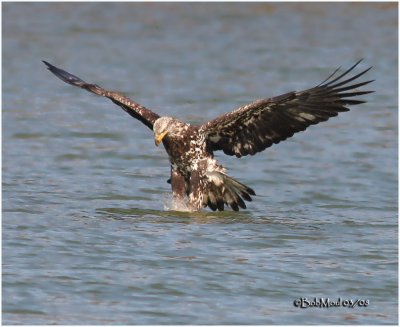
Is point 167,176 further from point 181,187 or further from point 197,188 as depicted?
point 197,188

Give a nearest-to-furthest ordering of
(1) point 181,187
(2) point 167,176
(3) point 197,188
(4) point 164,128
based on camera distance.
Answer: (4) point 164,128
(3) point 197,188
(1) point 181,187
(2) point 167,176

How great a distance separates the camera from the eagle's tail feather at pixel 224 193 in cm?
1088

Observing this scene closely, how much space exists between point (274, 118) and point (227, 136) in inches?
18.9

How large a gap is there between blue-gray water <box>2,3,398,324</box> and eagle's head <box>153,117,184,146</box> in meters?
0.75

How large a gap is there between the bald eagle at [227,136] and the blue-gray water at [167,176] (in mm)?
240

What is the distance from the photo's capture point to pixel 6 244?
997cm

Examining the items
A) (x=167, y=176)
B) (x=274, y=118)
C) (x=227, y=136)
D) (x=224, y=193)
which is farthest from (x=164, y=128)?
(x=167, y=176)

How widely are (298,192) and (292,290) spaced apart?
3775mm

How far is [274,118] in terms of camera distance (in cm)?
1080

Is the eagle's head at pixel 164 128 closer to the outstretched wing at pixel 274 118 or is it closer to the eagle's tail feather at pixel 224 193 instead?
the outstretched wing at pixel 274 118

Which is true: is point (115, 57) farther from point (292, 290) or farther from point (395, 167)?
point (292, 290)

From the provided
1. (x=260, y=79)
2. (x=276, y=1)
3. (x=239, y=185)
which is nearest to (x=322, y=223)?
(x=239, y=185)

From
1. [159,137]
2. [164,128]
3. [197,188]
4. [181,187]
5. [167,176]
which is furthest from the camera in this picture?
[167,176]

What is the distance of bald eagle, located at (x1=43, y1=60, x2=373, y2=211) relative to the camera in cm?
1063
